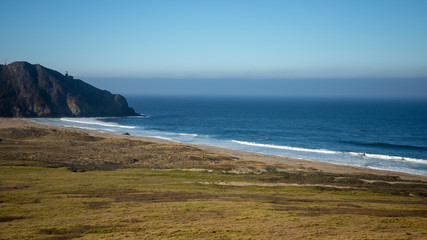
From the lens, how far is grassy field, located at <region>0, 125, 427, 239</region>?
84.9ft

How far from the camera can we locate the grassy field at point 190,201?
84.9 feet

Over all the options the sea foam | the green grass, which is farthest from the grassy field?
the sea foam

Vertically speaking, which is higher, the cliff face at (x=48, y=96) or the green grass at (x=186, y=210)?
the cliff face at (x=48, y=96)

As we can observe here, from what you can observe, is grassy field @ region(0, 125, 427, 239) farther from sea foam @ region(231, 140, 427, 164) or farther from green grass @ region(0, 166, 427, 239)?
sea foam @ region(231, 140, 427, 164)

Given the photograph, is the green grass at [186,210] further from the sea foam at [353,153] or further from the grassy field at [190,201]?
the sea foam at [353,153]

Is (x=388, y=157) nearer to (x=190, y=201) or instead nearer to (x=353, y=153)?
(x=353, y=153)

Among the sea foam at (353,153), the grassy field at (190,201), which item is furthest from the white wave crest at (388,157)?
the grassy field at (190,201)

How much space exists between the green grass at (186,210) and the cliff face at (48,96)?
123 metres

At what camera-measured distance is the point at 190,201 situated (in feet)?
116

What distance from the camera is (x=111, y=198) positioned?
118ft

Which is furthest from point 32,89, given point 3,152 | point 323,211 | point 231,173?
point 323,211

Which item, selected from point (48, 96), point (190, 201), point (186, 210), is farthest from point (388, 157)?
point (48, 96)

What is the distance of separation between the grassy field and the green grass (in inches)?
3.2

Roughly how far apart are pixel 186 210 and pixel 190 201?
3.66 m
